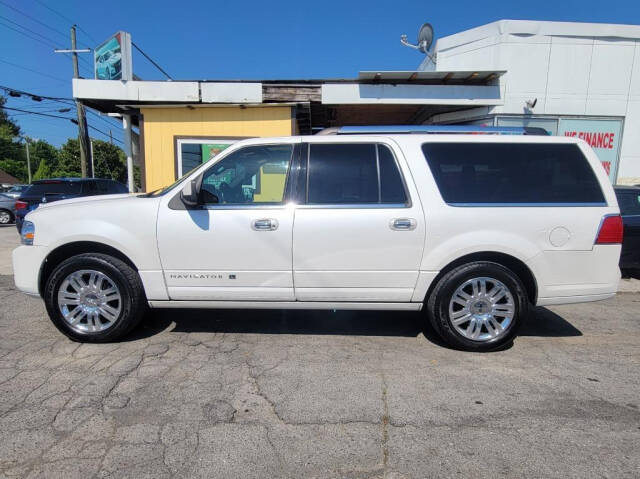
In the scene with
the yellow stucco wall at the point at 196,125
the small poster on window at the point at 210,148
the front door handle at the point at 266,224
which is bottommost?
the front door handle at the point at 266,224

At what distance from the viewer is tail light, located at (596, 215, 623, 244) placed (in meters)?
3.53

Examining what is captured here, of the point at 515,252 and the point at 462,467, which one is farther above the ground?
the point at 515,252

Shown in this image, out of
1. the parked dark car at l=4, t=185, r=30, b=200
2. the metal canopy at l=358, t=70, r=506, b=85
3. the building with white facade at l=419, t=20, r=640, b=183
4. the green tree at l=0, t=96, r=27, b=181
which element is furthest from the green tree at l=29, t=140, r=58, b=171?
the building with white facade at l=419, t=20, r=640, b=183

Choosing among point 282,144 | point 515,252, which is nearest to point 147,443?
point 282,144

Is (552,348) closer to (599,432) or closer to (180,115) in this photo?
(599,432)

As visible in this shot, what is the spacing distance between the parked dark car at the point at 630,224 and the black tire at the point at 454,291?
12.3ft

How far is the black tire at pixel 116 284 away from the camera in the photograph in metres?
3.63

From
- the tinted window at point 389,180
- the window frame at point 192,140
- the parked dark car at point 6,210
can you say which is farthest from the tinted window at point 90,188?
the tinted window at point 389,180

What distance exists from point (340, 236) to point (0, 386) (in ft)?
9.43

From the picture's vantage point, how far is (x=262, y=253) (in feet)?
11.7

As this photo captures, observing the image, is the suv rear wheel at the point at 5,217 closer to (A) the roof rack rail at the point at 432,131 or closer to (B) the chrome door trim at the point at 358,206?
(A) the roof rack rail at the point at 432,131

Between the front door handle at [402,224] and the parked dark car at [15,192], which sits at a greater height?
the front door handle at [402,224]

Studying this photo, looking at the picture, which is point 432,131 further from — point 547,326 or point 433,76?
point 433,76

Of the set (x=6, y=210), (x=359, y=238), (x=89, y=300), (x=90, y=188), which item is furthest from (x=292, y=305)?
(x=6, y=210)
